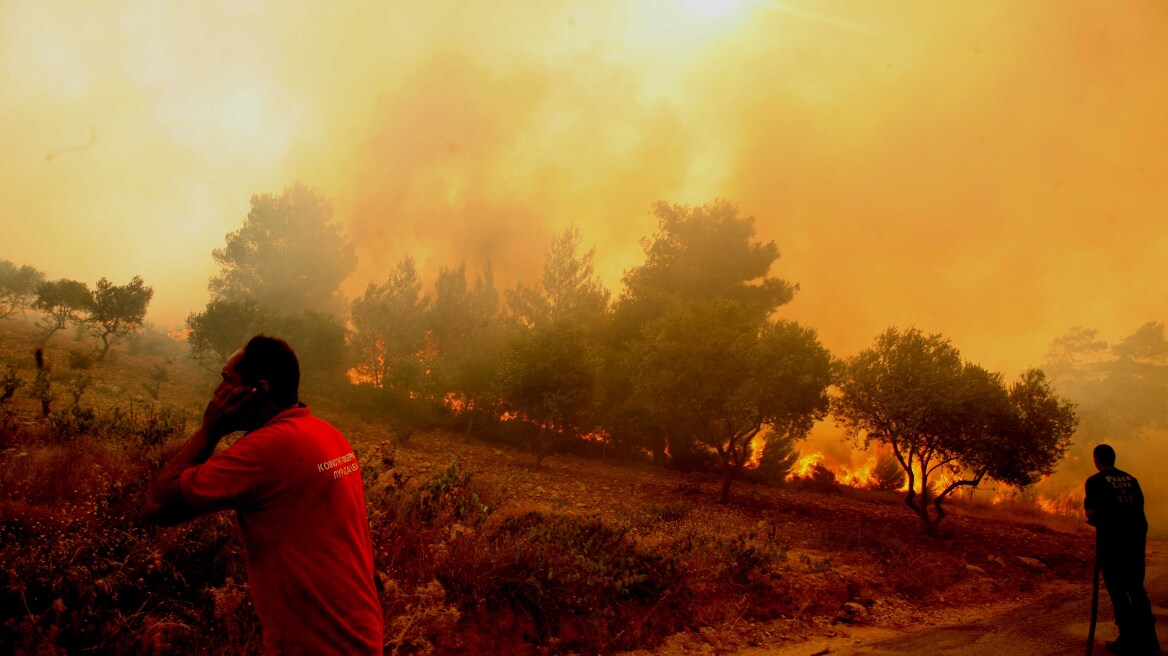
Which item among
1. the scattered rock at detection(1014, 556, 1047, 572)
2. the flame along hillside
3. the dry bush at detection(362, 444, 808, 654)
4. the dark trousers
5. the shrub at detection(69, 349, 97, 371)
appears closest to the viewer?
the flame along hillside

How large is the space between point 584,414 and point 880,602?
1785 centimetres

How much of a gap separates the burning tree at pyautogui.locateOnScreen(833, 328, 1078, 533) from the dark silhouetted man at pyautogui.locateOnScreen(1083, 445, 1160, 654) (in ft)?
34.6

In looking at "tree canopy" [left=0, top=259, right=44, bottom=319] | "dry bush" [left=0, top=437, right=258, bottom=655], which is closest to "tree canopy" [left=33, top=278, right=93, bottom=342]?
"tree canopy" [left=0, top=259, right=44, bottom=319]

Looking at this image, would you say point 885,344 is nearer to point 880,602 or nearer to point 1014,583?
point 1014,583

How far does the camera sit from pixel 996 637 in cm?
875

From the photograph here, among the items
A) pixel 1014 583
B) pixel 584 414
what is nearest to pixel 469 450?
pixel 584 414

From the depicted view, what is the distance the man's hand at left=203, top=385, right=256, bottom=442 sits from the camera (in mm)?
2590

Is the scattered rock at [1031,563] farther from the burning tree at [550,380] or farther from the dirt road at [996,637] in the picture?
the burning tree at [550,380]

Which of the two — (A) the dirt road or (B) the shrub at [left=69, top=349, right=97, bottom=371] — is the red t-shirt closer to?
(A) the dirt road

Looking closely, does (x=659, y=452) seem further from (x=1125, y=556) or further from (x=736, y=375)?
(x=1125, y=556)

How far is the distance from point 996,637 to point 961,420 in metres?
11.4

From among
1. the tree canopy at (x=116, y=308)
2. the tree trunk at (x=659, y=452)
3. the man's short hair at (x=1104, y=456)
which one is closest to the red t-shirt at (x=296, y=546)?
the man's short hair at (x=1104, y=456)

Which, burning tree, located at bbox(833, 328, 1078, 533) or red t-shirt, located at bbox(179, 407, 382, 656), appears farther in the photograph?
burning tree, located at bbox(833, 328, 1078, 533)

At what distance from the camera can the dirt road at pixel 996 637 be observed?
7879 millimetres
